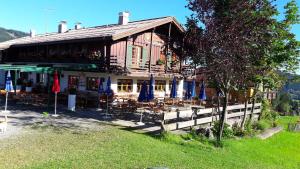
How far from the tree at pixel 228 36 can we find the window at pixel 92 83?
12.0 metres

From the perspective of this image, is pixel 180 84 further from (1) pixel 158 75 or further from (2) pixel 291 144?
(2) pixel 291 144

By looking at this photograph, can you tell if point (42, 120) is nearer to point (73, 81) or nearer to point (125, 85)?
point (125, 85)

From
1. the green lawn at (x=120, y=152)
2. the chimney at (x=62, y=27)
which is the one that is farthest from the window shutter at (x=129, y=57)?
the chimney at (x=62, y=27)

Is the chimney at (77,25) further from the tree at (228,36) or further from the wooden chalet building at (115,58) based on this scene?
the tree at (228,36)

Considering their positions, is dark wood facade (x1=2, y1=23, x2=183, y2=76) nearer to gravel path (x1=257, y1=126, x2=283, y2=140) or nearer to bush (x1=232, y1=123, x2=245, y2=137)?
bush (x1=232, y1=123, x2=245, y2=137)

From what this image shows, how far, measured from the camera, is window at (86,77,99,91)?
86.6 feet

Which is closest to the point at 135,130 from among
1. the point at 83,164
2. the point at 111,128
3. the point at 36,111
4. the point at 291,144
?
the point at 111,128

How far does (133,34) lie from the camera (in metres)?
26.3

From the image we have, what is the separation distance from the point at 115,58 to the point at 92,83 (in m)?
2.99

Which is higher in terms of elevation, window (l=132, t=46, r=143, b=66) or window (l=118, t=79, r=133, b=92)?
window (l=132, t=46, r=143, b=66)

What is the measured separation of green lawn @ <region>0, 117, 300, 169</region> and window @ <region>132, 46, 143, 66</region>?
1158 cm

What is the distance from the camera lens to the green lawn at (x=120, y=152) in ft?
34.0

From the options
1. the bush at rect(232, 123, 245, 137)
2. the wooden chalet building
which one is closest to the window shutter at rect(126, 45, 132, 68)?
the wooden chalet building

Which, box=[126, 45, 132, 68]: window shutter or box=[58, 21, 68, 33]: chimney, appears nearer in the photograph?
box=[126, 45, 132, 68]: window shutter
